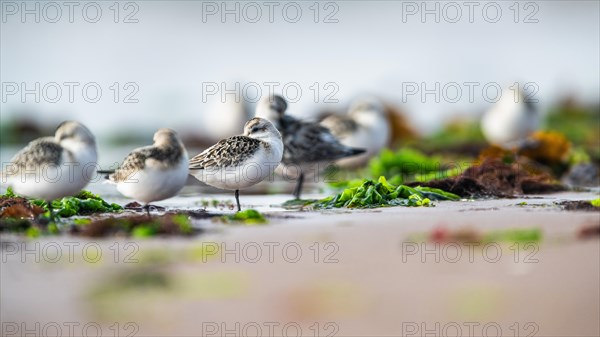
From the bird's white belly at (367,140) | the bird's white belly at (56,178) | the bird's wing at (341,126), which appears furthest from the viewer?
the bird's white belly at (367,140)

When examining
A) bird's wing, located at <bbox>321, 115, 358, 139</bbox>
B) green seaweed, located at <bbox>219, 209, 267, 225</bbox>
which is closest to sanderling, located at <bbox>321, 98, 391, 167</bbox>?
bird's wing, located at <bbox>321, 115, 358, 139</bbox>

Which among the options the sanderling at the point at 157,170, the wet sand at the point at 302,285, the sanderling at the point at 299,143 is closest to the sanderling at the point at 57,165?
the sanderling at the point at 157,170

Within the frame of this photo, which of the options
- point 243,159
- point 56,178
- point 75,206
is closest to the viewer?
point 56,178

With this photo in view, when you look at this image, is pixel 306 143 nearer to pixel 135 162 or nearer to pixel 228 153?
pixel 228 153

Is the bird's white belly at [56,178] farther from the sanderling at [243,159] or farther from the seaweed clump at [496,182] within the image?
the seaweed clump at [496,182]

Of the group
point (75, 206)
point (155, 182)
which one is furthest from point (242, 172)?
point (75, 206)

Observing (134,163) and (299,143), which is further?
(299,143)
